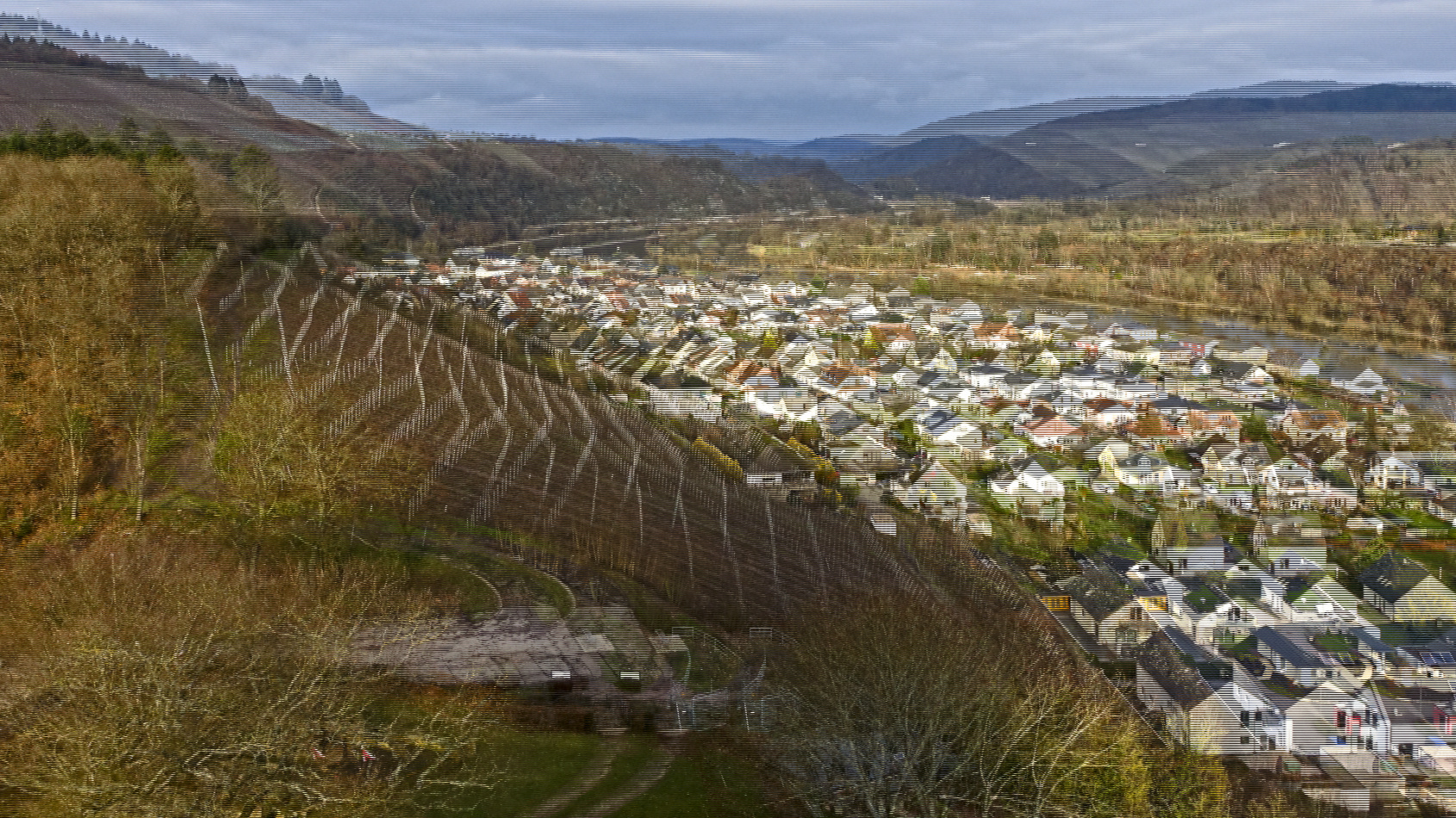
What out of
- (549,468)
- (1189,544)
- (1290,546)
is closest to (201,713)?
(549,468)

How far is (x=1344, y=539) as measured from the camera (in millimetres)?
7859

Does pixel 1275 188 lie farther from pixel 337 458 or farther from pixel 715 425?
pixel 337 458

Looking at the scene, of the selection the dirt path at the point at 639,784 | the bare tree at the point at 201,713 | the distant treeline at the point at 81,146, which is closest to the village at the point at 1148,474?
the distant treeline at the point at 81,146

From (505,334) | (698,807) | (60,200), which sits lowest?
(698,807)

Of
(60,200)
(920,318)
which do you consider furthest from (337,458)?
(920,318)

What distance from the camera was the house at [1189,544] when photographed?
7387mm

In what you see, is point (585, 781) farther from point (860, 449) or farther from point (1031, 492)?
point (860, 449)

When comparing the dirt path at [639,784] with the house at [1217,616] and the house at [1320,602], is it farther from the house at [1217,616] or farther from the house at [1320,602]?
the house at [1320,602]

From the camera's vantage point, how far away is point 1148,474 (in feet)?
30.0

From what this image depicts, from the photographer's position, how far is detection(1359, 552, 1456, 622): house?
6.80 m

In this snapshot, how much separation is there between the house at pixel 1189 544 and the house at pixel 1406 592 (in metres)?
0.93

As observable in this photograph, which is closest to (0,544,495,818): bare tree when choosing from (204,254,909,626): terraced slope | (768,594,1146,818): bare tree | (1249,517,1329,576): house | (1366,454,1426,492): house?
(768,594,1146,818): bare tree

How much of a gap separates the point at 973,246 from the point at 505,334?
35.5 ft

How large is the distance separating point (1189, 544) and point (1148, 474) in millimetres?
1485
